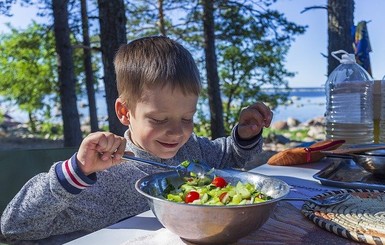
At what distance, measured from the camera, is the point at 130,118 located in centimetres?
151

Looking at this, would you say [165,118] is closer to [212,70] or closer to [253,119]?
[253,119]

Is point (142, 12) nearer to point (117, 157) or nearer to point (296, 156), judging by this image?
point (296, 156)

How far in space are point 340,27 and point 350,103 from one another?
3.30 metres

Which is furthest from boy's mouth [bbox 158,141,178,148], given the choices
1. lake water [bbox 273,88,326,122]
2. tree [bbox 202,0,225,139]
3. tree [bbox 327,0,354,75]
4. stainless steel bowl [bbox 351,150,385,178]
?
tree [bbox 202,0,225,139]

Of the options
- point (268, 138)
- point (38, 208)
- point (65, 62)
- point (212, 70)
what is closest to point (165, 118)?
point (38, 208)

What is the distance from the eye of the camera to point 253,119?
176cm

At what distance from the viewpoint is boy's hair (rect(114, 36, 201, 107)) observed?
1.41 meters

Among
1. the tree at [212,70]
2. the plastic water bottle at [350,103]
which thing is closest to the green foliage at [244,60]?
the tree at [212,70]

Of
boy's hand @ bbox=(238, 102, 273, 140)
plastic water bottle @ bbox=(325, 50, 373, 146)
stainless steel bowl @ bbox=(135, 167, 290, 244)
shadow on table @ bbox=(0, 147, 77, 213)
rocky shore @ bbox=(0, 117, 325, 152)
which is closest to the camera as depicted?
stainless steel bowl @ bbox=(135, 167, 290, 244)

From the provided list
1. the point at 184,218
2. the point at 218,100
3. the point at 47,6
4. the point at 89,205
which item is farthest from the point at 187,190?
the point at 218,100

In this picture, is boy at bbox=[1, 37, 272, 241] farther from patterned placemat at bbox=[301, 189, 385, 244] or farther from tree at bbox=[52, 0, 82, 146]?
tree at bbox=[52, 0, 82, 146]

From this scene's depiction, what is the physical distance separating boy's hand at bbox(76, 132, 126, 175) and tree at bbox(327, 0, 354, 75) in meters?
4.61

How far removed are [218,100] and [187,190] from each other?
7438 mm

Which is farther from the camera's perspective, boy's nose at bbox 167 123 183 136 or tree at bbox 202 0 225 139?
tree at bbox 202 0 225 139
